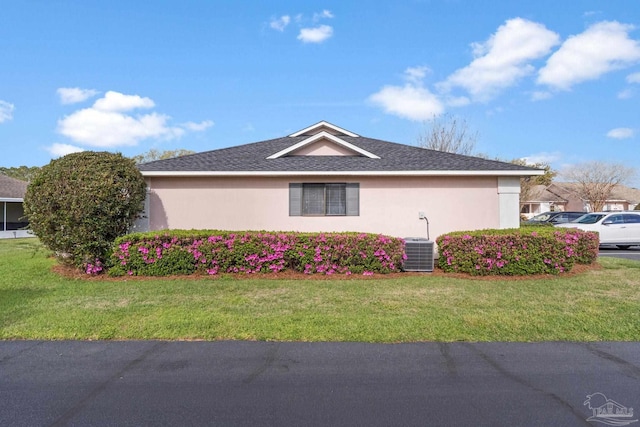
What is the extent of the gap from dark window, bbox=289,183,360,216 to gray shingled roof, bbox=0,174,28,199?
2240cm

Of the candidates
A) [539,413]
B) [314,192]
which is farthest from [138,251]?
[539,413]

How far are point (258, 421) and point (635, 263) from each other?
12196 millimetres

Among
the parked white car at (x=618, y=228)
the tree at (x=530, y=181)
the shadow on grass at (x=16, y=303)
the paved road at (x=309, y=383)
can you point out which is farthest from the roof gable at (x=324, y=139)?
the tree at (x=530, y=181)

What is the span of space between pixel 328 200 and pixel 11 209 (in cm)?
2718

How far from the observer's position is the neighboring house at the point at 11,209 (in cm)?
2331

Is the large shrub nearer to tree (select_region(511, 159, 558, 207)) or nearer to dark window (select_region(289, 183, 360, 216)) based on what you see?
dark window (select_region(289, 183, 360, 216))

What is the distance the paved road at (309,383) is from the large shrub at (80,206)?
178 inches

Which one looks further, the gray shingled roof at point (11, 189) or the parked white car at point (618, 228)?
the gray shingled roof at point (11, 189)

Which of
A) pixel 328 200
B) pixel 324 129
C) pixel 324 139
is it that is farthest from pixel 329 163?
pixel 324 129

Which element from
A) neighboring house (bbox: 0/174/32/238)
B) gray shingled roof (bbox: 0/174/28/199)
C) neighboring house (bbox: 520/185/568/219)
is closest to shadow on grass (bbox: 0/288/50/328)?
neighboring house (bbox: 0/174/32/238)

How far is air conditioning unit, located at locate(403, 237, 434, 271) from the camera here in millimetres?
9000

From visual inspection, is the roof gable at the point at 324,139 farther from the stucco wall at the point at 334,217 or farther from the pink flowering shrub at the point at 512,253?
the pink flowering shrub at the point at 512,253

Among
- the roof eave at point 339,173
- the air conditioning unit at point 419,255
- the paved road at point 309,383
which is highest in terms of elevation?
the roof eave at point 339,173

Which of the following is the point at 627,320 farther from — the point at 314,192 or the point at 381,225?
the point at 314,192
